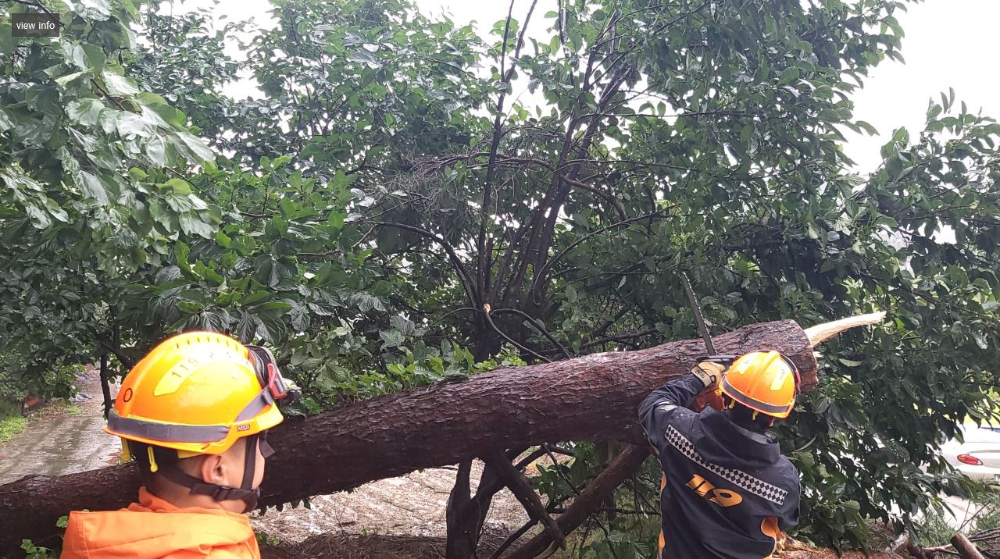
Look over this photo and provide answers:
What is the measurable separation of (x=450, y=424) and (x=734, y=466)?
4.04 ft

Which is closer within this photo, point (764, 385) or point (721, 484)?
point (764, 385)

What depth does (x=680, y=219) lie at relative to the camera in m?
3.80

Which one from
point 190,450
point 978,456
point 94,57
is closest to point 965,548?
point 190,450

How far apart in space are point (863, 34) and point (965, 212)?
4.09ft

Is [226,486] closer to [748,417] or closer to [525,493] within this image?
[748,417]

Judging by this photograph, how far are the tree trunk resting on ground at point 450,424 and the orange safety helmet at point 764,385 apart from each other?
59 centimetres

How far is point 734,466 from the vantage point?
2158 millimetres

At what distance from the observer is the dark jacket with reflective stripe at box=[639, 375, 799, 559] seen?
2160mm

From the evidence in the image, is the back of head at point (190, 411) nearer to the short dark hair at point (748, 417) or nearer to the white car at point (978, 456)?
the short dark hair at point (748, 417)

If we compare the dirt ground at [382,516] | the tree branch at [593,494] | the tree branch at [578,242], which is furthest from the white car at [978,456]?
the tree branch at [593,494]

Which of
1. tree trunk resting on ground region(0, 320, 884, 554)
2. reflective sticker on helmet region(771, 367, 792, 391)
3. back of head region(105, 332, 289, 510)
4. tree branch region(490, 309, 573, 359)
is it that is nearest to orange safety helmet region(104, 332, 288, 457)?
back of head region(105, 332, 289, 510)

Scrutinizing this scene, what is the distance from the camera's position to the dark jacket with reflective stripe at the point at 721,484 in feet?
7.09

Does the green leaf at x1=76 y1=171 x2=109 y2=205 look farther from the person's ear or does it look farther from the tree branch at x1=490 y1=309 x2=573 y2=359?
the tree branch at x1=490 y1=309 x2=573 y2=359

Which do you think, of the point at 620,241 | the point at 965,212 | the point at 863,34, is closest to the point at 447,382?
the point at 620,241
